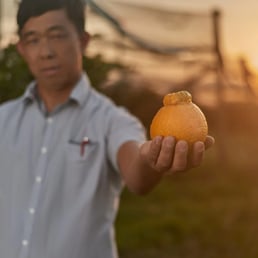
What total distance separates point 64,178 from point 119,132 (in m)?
0.23

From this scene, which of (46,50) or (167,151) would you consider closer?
(167,151)

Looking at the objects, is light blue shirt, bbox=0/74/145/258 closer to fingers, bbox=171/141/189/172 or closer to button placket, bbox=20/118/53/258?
button placket, bbox=20/118/53/258

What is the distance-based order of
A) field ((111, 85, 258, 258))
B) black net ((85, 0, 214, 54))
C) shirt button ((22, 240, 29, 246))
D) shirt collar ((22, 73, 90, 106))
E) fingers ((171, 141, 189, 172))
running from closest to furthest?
fingers ((171, 141, 189, 172)) < shirt button ((22, 240, 29, 246)) < shirt collar ((22, 73, 90, 106)) < field ((111, 85, 258, 258)) < black net ((85, 0, 214, 54))

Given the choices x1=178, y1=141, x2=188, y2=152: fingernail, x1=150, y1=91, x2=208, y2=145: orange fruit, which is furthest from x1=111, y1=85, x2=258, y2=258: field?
x1=178, y1=141, x2=188, y2=152: fingernail

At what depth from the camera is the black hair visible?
2.70 metres

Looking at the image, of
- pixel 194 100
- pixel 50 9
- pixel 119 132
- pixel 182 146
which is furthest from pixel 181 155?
pixel 194 100

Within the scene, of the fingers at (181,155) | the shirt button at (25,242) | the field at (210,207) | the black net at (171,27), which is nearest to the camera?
the fingers at (181,155)

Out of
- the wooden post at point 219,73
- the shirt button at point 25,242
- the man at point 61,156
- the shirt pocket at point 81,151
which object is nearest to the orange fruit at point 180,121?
the man at point 61,156

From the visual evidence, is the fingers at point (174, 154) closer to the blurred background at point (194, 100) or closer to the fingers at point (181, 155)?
the fingers at point (181, 155)

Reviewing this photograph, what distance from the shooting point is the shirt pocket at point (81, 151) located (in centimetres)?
268

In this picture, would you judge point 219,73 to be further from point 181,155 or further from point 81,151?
point 181,155

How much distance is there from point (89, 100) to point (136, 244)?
3820 mm

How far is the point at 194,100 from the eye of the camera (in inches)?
287

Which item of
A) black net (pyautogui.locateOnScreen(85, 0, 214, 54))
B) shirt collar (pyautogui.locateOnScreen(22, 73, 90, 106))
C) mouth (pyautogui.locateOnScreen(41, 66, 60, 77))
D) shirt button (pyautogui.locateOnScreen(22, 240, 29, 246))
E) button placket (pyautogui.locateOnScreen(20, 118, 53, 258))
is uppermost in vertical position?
mouth (pyautogui.locateOnScreen(41, 66, 60, 77))
